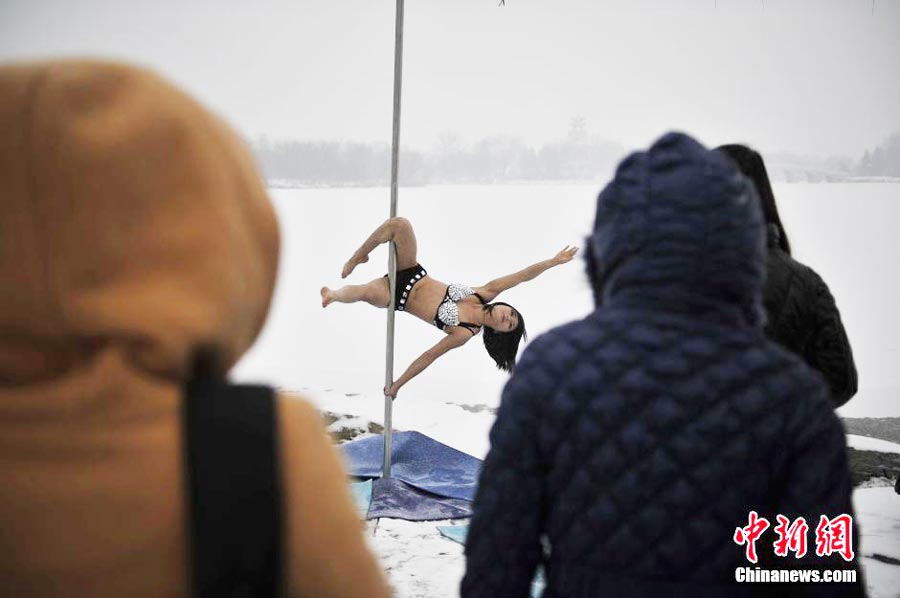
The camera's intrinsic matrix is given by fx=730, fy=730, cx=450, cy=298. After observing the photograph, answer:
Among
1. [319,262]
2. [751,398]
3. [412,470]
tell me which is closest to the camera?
[751,398]

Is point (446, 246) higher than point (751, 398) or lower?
lower

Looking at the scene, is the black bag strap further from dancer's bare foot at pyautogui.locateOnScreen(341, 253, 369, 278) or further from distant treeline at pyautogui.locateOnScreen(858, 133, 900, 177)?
distant treeline at pyautogui.locateOnScreen(858, 133, 900, 177)

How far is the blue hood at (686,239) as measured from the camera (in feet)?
2.41

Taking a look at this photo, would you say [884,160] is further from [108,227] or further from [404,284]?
[108,227]

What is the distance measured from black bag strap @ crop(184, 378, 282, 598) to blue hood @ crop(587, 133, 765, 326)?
46 cm

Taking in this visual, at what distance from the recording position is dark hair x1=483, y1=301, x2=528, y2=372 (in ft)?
12.6

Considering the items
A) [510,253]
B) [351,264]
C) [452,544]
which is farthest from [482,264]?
[452,544]

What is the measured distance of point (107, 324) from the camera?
398mm

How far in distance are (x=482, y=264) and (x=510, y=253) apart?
18 centimetres

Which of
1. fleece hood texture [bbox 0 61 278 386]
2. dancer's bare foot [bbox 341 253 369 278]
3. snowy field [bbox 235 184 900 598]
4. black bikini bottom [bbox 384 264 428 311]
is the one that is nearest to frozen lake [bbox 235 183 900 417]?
snowy field [bbox 235 184 900 598]

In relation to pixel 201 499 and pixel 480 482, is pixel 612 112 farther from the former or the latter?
pixel 201 499

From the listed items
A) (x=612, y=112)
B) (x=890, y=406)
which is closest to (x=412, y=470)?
(x=612, y=112)

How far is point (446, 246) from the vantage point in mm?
4355

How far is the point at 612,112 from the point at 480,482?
11.1ft
